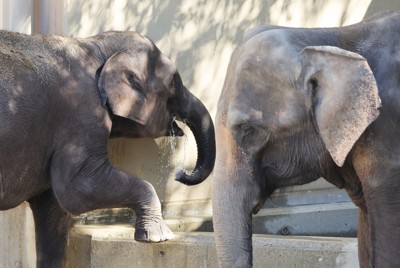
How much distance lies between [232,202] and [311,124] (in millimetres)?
432

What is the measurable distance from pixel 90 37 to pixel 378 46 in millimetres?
3261

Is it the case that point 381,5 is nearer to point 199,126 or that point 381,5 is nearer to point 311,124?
point 199,126

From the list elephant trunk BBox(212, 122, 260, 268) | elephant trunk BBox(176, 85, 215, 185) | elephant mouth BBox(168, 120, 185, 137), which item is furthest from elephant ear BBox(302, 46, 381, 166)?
elephant mouth BBox(168, 120, 185, 137)

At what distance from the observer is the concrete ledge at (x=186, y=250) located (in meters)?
5.92

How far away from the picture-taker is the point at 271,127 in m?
4.29

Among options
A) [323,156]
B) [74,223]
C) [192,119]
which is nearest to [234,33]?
[192,119]

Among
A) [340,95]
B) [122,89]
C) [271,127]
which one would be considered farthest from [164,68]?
[340,95]

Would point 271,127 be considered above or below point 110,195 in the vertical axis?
above

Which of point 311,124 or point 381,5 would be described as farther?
point 381,5

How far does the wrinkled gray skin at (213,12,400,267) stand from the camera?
4.10 metres

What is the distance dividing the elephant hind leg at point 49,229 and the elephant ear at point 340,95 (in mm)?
3351

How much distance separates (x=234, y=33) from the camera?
321 inches

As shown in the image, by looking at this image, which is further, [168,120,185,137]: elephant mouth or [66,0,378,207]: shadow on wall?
[66,0,378,207]: shadow on wall

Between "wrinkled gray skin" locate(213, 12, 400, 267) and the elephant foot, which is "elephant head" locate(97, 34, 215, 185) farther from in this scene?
"wrinkled gray skin" locate(213, 12, 400, 267)
